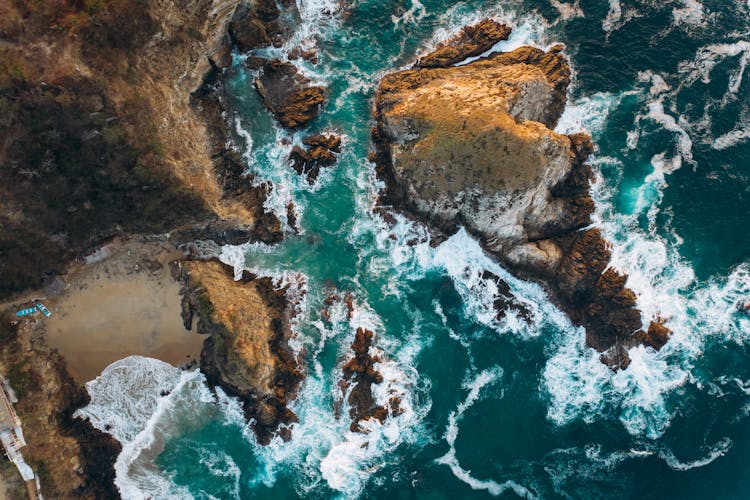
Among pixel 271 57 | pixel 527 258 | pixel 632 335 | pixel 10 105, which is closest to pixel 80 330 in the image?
pixel 10 105

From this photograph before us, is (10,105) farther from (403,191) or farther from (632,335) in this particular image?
(632,335)

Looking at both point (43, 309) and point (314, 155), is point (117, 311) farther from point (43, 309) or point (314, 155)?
point (314, 155)

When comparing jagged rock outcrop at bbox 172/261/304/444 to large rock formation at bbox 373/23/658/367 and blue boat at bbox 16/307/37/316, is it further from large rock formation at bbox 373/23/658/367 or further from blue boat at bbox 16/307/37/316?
large rock formation at bbox 373/23/658/367

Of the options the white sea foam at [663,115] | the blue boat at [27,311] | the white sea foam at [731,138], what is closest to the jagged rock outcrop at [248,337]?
the blue boat at [27,311]

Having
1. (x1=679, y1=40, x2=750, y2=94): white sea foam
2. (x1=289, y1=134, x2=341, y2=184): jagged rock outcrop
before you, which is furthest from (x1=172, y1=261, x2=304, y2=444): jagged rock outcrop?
(x1=679, y1=40, x2=750, y2=94): white sea foam

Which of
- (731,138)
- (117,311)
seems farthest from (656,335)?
(117,311)
